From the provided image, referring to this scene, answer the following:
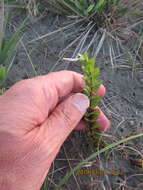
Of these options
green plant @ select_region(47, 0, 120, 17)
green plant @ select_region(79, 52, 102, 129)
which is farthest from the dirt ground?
green plant @ select_region(79, 52, 102, 129)

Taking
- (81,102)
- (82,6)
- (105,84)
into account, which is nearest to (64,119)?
(81,102)

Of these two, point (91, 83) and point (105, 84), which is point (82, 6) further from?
point (91, 83)

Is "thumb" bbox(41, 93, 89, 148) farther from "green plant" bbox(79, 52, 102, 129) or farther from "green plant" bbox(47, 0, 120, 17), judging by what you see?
"green plant" bbox(47, 0, 120, 17)

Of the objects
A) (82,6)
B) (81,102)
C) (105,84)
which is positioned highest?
(82,6)

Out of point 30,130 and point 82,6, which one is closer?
point 30,130

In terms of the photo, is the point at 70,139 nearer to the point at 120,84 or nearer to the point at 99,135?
the point at 99,135

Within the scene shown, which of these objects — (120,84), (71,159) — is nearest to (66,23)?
(120,84)
